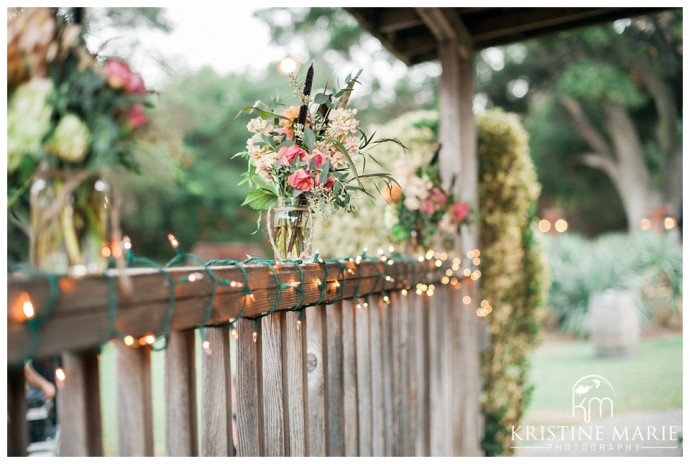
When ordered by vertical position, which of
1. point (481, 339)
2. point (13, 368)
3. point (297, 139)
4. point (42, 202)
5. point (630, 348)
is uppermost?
point (297, 139)

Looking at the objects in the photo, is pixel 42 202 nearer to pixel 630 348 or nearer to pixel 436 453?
pixel 436 453

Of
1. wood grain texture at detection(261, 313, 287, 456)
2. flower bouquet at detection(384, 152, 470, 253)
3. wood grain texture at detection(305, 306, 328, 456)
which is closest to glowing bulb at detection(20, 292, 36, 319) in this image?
wood grain texture at detection(261, 313, 287, 456)

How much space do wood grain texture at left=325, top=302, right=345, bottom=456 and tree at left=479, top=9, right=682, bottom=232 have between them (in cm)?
802

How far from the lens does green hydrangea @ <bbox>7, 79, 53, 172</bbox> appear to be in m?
0.88

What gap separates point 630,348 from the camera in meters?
6.92

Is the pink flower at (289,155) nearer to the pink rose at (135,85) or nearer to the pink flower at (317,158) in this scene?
the pink flower at (317,158)

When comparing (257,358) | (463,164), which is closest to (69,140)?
(257,358)

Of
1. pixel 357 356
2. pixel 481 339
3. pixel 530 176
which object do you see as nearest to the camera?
pixel 357 356

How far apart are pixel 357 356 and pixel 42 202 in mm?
1240

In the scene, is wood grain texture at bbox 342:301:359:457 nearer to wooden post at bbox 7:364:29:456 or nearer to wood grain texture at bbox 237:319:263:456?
wood grain texture at bbox 237:319:263:456

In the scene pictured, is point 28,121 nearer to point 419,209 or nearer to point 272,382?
point 272,382

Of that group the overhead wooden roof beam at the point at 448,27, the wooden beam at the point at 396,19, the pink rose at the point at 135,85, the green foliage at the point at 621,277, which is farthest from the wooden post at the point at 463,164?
the green foliage at the point at 621,277
